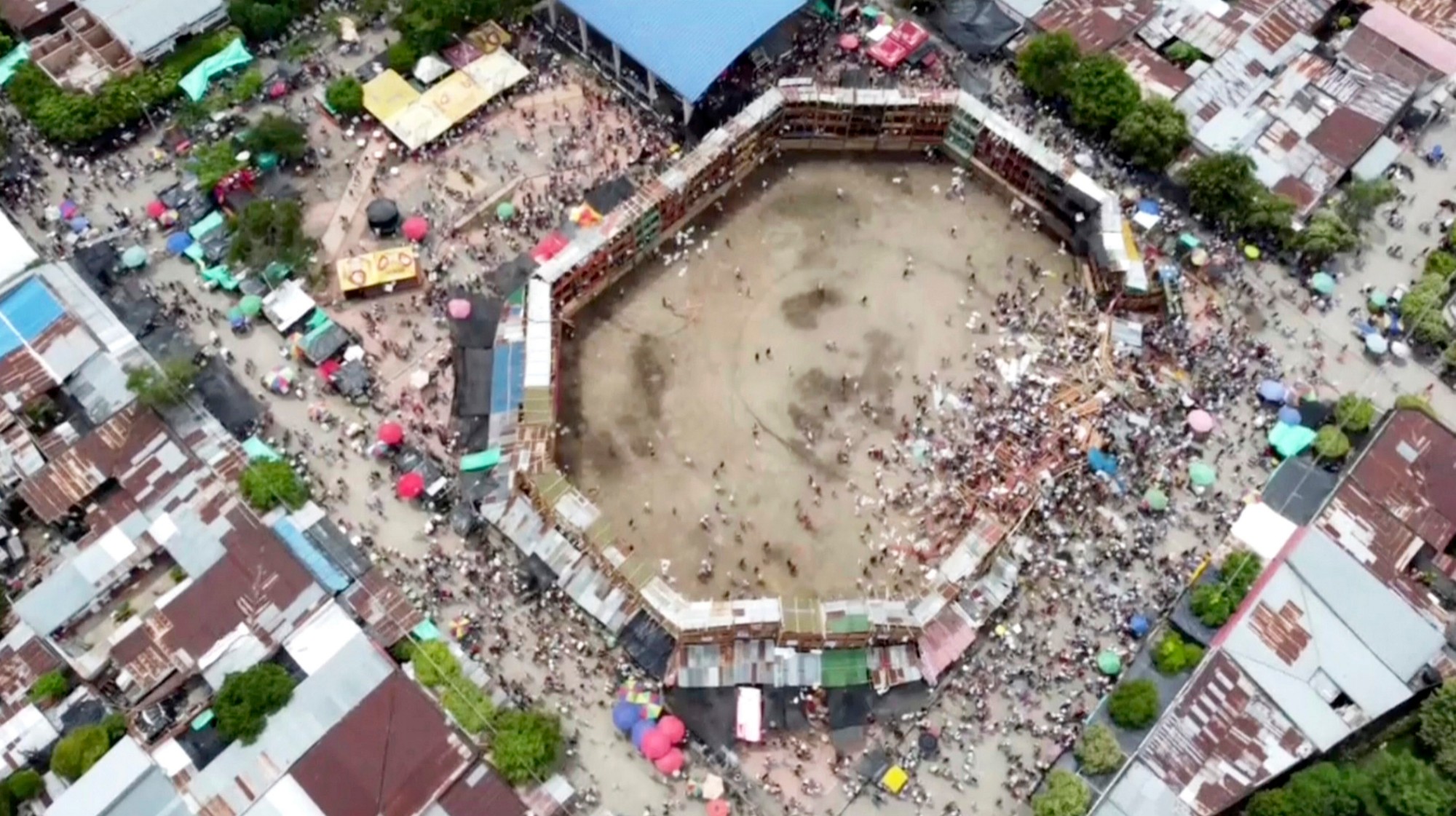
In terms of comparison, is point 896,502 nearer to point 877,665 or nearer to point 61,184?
point 877,665

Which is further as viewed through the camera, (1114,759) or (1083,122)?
(1083,122)

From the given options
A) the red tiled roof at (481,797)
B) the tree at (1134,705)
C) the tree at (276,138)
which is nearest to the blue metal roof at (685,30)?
the tree at (276,138)

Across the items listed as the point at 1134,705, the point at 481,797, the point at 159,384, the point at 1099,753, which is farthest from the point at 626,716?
the point at 159,384

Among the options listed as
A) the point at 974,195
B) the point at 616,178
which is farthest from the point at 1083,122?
the point at 616,178

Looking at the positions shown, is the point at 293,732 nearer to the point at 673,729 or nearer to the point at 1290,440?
the point at 673,729

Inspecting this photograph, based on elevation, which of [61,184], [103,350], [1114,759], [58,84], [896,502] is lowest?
[1114,759]

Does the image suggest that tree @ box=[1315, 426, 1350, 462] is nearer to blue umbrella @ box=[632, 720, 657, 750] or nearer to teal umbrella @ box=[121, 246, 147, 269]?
blue umbrella @ box=[632, 720, 657, 750]
